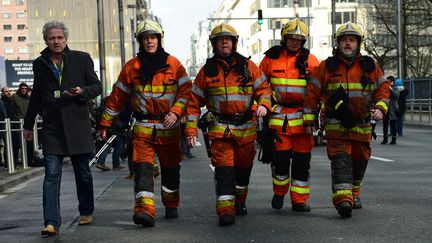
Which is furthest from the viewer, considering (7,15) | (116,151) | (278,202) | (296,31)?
(7,15)

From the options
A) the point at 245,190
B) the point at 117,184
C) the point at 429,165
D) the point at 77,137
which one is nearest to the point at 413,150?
the point at 429,165

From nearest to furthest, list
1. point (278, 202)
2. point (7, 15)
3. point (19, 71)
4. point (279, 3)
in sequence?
point (278, 202)
point (19, 71)
point (279, 3)
point (7, 15)

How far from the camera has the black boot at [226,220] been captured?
22.9 ft

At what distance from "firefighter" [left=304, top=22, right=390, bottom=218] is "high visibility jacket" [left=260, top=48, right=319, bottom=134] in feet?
1.01

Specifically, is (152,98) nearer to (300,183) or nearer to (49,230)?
(49,230)

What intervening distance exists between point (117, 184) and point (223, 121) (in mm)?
5142

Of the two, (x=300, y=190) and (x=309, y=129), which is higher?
(x=309, y=129)

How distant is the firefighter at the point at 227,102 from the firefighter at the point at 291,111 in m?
0.43

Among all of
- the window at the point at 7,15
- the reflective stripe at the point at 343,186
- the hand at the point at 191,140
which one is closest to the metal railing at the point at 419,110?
the reflective stripe at the point at 343,186

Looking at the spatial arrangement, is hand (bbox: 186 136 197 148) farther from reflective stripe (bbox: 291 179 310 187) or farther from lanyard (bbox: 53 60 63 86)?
lanyard (bbox: 53 60 63 86)

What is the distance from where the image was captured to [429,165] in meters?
13.2

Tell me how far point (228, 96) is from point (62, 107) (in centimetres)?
156

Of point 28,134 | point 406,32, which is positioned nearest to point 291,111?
point 28,134

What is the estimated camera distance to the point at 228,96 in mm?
7320
